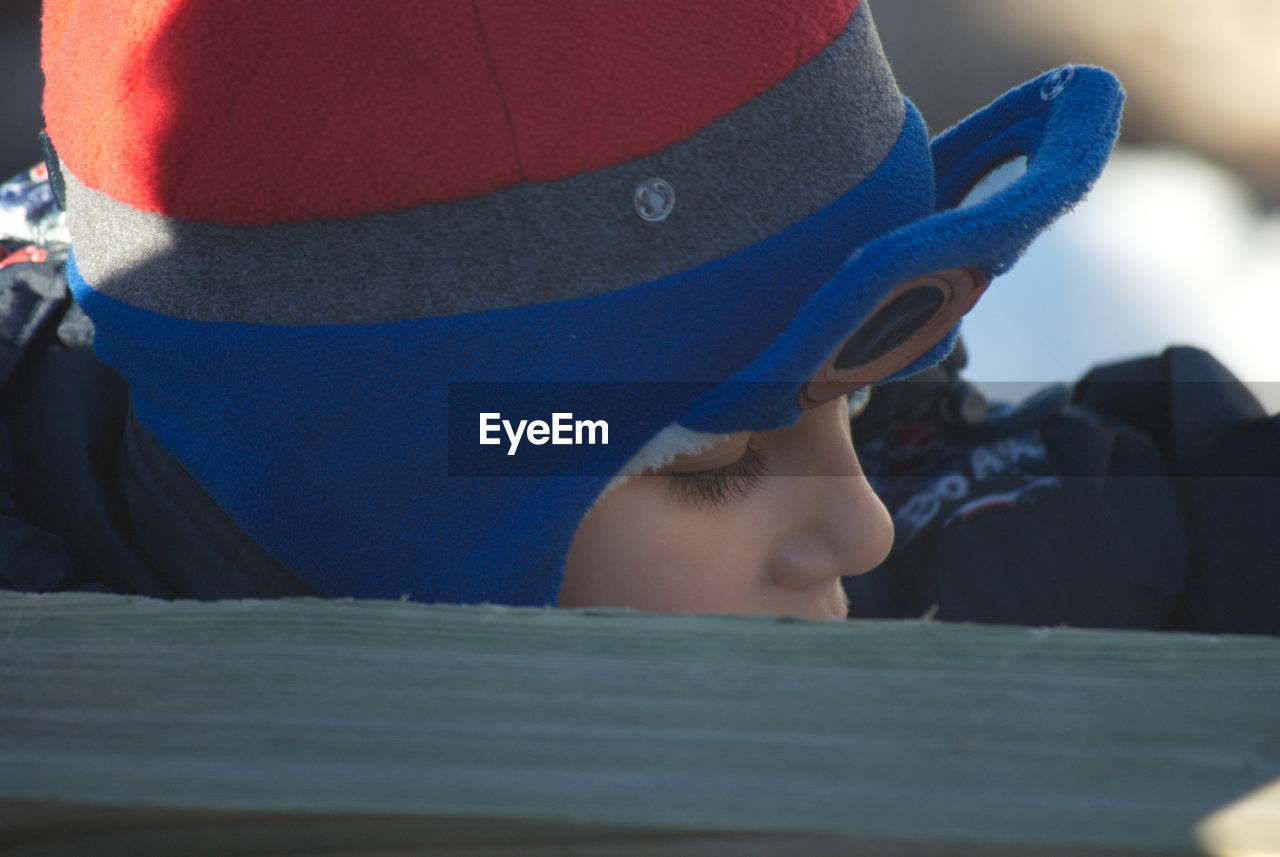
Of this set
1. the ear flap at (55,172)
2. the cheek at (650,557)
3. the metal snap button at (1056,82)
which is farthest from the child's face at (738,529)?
the ear flap at (55,172)

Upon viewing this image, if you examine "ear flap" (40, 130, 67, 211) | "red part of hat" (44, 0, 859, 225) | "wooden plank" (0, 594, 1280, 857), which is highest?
"red part of hat" (44, 0, 859, 225)

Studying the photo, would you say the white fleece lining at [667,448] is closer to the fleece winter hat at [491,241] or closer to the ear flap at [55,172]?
the fleece winter hat at [491,241]

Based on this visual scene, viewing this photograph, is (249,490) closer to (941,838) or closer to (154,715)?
(154,715)

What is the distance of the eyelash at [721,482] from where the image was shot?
83cm

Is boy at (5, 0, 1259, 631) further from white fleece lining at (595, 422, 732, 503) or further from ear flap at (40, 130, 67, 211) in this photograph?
ear flap at (40, 130, 67, 211)

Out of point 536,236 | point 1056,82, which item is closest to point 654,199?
point 536,236

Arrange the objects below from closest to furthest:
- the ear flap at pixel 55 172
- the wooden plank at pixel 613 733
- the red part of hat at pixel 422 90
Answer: the wooden plank at pixel 613 733 < the red part of hat at pixel 422 90 < the ear flap at pixel 55 172

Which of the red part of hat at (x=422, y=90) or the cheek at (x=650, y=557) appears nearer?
the red part of hat at (x=422, y=90)

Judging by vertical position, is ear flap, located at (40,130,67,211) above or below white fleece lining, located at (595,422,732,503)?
above

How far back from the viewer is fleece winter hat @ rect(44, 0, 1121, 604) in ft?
2.38

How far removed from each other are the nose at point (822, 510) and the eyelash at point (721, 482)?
27mm

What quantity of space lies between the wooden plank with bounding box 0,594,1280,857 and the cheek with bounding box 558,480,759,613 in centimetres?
36

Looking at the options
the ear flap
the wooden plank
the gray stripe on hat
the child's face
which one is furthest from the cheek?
the ear flap

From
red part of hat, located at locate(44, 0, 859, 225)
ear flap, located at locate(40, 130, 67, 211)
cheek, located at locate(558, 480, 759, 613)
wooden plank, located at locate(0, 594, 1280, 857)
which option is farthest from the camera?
ear flap, located at locate(40, 130, 67, 211)
